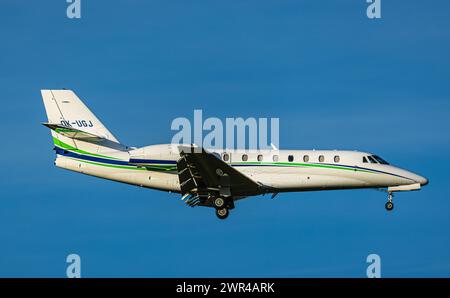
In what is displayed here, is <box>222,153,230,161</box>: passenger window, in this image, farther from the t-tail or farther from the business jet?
the t-tail

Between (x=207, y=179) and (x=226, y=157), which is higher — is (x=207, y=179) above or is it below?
below

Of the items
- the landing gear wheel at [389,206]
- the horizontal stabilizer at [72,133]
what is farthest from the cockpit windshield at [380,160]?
the horizontal stabilizer at [72,133]

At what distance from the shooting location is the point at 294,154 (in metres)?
37.8

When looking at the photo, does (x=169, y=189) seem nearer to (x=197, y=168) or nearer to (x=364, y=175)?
(x=197, y=168)

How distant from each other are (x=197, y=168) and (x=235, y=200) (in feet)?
12.3

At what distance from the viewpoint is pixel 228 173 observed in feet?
118

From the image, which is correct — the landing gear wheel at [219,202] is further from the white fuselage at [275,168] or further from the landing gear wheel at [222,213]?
the white fuselage at [275,168]

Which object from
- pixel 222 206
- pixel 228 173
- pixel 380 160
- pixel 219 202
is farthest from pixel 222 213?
pixel 380 160

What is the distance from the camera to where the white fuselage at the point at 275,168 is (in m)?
37.4

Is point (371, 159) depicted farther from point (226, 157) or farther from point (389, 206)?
point (226, 157)

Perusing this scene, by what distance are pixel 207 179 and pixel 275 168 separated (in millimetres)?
3159

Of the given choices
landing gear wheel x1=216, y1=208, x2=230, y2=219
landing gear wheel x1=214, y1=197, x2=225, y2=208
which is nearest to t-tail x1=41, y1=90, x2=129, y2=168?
landing gear wheel x1=214, y1=197, x2=225, y2=208

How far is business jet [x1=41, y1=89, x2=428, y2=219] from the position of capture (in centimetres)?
3666

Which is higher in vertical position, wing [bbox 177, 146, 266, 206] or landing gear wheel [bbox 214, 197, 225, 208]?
wing [bbox 177, 146, 266, 206]
